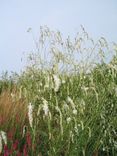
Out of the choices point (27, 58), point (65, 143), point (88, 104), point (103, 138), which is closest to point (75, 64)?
point (88, 104)

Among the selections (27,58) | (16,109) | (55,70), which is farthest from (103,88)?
(27,58)

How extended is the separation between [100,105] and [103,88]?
0.31 m

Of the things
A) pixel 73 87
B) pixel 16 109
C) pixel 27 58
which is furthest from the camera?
pixel 27 58

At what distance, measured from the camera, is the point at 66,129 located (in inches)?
175

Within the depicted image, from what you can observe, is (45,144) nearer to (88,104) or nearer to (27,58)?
(88,104)

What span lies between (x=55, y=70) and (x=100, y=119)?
0.89 metres

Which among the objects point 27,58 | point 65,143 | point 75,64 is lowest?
point 65,143

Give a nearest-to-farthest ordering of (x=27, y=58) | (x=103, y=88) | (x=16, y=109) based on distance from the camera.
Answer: (x=103, y=88), (x=16, y=109), (x=27, y=58)

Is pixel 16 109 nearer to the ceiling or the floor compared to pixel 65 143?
nearer to the ceiling

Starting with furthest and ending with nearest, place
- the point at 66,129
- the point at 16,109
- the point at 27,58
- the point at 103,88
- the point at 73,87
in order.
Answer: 1. the point at 27,58
2. the point at 16,109
3. the point at 73,87
4. the point at 103,88
5. the point at 66,129

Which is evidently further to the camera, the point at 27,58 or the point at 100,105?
the point at 27,58

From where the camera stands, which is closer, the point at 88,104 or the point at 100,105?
the point at 100,105

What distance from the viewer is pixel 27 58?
26.0ft

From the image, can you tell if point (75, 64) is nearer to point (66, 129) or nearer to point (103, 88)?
point (103, 88)
